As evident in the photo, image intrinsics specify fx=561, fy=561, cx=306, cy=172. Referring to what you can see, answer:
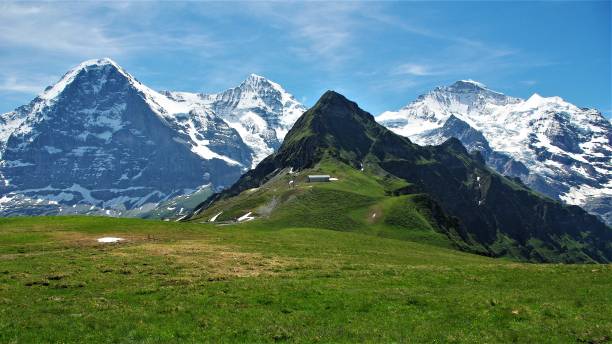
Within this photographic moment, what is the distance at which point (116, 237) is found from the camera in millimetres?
78375

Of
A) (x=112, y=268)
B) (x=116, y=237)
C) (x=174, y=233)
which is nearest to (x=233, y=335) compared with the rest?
(x=112, y=268)

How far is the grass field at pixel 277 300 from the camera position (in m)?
29.9

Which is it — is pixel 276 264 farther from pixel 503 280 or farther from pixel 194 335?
pixel 194 335

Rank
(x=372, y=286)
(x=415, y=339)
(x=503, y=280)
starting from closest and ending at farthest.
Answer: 1. (x=415, y=339)
2. (x=372, y=286)
3. (x=503, y=280)

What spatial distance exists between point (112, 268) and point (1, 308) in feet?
51.9

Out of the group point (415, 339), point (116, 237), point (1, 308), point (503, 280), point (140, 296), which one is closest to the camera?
point (415, 339)

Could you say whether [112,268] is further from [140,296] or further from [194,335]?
[194,335]

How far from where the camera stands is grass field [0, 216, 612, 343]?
29.9 meters


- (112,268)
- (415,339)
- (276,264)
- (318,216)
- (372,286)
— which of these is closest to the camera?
(415,339)

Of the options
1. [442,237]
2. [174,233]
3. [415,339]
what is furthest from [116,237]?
[442,237]

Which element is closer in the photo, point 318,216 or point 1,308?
point 1,308

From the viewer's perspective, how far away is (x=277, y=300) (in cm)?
3725

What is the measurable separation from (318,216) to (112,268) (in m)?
143

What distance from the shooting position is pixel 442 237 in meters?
173
